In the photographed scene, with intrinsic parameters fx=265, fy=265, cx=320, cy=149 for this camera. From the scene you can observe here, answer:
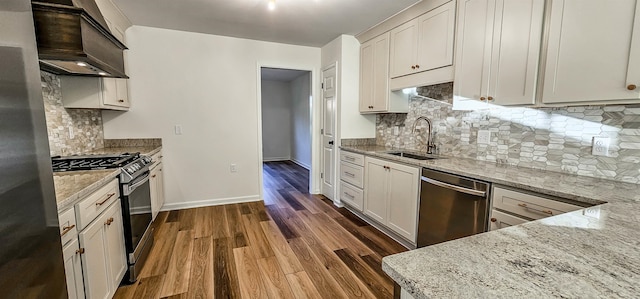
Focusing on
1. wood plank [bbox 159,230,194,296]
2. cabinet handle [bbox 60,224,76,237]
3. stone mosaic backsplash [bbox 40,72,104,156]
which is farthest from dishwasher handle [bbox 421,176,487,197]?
stone mosaic backsplash [bbox 40,72,104,156]

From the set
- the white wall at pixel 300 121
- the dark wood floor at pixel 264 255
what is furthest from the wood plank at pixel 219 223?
the white wall at pixel 300 121

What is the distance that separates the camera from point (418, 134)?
3.08 m

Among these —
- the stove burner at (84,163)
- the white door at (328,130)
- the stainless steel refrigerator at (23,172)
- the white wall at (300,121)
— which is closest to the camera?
the stainless steel refrigerator at (23,172)

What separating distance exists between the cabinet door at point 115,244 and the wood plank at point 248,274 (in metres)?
0.80

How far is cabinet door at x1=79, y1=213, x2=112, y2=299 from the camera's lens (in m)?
1.40

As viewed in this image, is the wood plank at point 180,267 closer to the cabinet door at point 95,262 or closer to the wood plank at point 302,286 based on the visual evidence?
the cabinet door at point 95,262

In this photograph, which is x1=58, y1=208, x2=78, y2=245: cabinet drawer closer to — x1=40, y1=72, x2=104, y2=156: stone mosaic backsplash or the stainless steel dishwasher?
x1=40, y1=72, x2=104, y2=156: stone mosaic backsplash

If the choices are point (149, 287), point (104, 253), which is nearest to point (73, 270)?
point (104, 253)

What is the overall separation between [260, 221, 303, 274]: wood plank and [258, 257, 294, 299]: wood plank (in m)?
0.06

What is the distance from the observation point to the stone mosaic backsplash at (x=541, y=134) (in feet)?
5.30

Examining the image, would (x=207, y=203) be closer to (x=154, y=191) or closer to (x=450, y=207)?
(x=154, y=191)

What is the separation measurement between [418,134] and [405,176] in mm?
803

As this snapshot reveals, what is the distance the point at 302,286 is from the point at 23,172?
171 centimetres

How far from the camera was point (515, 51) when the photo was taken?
1.83 m
